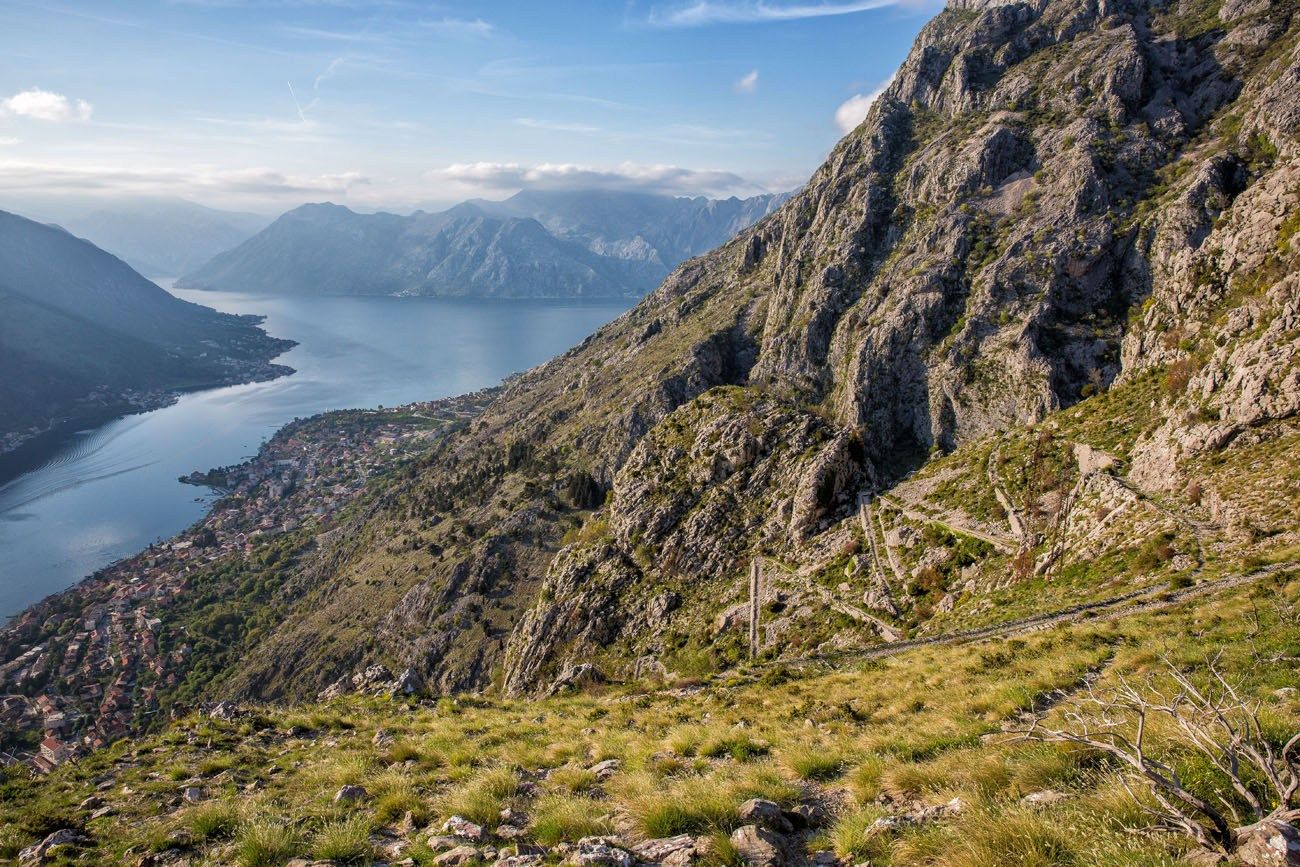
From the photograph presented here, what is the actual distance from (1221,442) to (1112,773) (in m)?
31.5

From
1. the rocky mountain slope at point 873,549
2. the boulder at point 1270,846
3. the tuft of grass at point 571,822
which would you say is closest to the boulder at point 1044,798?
the rocky mountain slope at point 873,549

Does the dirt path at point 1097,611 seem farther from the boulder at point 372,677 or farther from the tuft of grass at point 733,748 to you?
the boulder at point 372,677

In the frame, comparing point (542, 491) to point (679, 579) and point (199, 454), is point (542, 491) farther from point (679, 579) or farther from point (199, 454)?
point (199, 454)

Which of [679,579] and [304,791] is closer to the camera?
[304,791]

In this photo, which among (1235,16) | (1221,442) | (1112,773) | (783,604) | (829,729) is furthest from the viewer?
(1235,16)

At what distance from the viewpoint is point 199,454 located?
188375mm

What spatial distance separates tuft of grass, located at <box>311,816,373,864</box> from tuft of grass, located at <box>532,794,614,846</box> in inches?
97.5

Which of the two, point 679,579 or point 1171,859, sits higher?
point 1171,859

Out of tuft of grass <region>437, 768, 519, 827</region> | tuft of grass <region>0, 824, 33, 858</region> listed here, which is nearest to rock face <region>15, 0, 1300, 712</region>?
tuft of grass <region>437, 768, 519, 827</region>

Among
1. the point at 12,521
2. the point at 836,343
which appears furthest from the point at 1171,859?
the point at 12,521

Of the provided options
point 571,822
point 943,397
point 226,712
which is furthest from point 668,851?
point 943,397

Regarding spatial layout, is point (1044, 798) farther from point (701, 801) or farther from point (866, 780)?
point (701, 801)

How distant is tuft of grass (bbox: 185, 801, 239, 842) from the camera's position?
10.2 m

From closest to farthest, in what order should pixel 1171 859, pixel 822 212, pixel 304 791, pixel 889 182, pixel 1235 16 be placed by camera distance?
pixel 1171 859, pixel 304 791, pixel 1235 16, pixel 889 182, pixel 822 212
